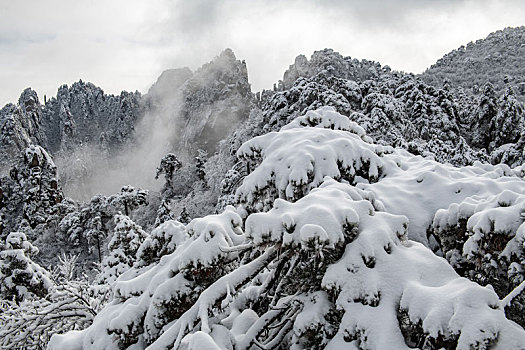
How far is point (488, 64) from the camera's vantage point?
66500 millimetres

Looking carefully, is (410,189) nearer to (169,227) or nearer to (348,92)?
(169,227)

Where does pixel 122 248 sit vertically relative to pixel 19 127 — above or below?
below

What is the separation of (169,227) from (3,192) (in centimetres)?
4822

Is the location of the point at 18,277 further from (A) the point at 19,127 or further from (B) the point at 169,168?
(A) the point at 19,127

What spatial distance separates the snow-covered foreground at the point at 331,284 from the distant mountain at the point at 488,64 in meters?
49.6

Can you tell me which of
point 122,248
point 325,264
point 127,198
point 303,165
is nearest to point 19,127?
point 127,198

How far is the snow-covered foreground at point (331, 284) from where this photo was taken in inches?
106

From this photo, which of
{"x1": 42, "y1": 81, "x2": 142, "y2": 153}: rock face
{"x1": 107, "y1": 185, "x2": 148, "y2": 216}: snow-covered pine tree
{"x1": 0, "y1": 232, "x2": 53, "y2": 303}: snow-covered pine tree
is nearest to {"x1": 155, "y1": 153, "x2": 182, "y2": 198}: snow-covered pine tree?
{"x1": 107, "y1": 185, "x2": 148, "y2": 216}: snow-covered pine tree

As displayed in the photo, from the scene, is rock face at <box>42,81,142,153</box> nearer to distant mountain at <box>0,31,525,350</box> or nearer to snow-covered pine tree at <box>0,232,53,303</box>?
snow-covered pine tree at <box>0,232,53,303</box>

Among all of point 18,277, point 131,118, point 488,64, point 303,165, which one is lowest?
point 18,277

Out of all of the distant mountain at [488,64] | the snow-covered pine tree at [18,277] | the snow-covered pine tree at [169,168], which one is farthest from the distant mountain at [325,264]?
the distant mountain at [488,64]

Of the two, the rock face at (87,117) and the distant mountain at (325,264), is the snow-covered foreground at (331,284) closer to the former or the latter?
the distant mountain at (325,264)

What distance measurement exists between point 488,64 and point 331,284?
75882mm

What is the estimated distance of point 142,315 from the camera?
13.1 ft
